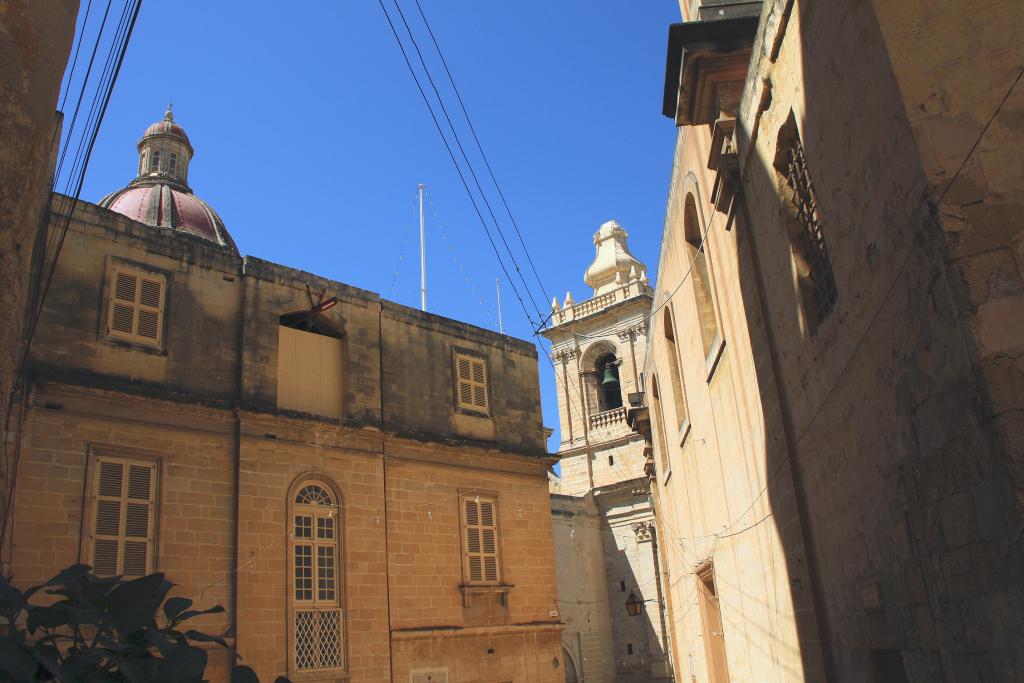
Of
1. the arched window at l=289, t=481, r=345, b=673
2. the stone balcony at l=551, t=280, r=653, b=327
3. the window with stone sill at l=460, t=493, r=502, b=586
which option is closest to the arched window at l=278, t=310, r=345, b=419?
the arched window at l=289, t=481, r=345, b=673

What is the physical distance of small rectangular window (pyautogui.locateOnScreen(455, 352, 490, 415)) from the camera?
18828 mm

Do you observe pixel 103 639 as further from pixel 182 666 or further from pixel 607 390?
pixel 607 390

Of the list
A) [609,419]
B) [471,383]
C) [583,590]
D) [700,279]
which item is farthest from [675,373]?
[609,419]

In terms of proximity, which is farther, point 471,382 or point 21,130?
point 471,382

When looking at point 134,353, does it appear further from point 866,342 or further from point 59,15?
point 866,342

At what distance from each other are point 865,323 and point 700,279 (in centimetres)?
546

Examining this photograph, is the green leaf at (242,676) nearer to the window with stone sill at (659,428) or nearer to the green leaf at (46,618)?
the green leaf at (46,618)

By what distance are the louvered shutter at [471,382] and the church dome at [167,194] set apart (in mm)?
10864

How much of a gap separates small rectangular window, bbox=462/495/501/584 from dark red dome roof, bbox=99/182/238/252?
14690 millimetres

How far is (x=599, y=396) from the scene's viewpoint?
36188mm

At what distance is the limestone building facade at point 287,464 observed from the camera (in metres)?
12.9

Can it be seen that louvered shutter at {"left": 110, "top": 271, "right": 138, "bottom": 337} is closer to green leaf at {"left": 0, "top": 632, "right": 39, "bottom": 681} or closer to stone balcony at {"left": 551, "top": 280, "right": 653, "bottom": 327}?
green leaf at {"left": 0, "top": 632, "right": 39, "bottom": 681}

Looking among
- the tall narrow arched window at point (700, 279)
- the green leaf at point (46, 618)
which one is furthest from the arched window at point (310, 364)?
the green leaf at point (46, 618)

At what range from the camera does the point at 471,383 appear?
19.1m
